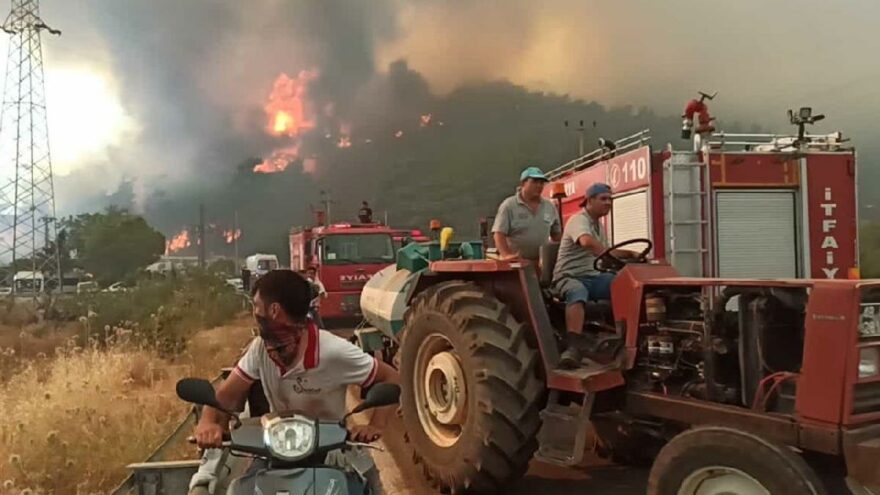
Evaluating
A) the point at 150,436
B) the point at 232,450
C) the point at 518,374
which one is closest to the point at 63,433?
the point at 150,436

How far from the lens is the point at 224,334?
1611 cm

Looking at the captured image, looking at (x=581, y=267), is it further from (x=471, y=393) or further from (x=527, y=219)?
(x=471, y=393)

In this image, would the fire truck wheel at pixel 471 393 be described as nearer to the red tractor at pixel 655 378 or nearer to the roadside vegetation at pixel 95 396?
the red tractor at pixel 655 378

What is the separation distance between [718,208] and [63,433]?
22.8 feet

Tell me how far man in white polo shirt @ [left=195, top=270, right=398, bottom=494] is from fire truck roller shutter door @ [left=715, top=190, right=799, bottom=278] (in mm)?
6742

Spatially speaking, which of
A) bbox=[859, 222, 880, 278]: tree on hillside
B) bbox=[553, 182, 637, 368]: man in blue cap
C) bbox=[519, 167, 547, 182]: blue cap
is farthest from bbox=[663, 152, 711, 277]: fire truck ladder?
bbox=[859, 222, 880, 278]: tree on hillside

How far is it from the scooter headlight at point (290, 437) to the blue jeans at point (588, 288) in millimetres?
2734

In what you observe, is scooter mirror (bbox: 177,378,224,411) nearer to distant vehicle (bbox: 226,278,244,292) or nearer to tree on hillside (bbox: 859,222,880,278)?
tree on hillside (bbox: 859,222,880,278)

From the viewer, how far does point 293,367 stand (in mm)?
2801

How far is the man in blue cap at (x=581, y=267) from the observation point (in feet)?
15.9

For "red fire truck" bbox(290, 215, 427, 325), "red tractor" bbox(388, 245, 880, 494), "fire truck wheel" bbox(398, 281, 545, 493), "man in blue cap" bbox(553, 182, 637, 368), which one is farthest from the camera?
"red fire truck" bbox(290, 215, 427, 325)

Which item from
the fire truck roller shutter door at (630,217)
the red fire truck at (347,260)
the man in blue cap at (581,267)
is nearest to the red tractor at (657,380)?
the man in blue cap at (581,267)

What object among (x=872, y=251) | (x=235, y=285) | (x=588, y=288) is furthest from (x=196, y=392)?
(x=235, y=285)

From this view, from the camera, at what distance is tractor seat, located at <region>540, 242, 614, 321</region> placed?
16.0 ft
